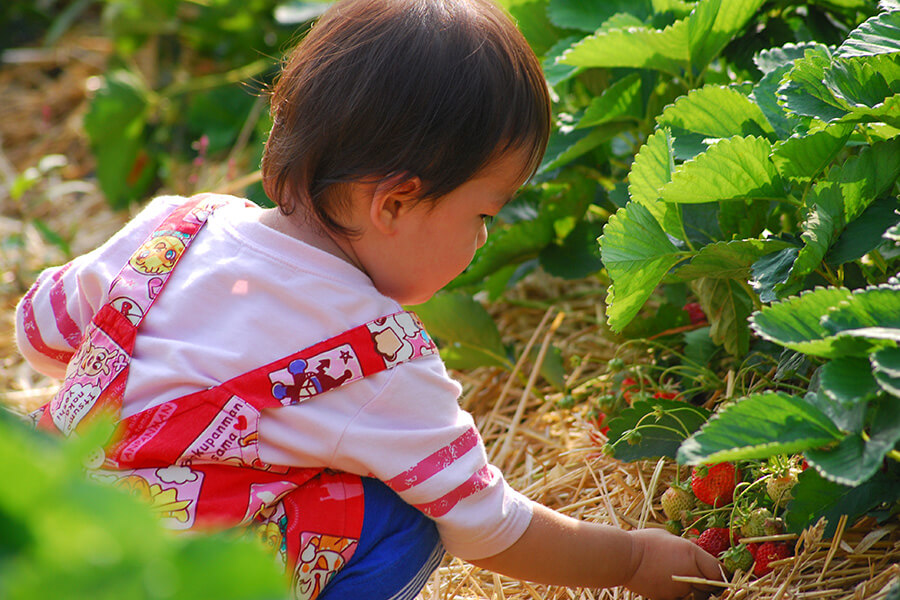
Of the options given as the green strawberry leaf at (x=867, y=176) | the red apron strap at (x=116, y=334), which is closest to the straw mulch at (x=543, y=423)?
the red apron strap at (x=116, y=334)

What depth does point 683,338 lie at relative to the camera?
135 centimetres

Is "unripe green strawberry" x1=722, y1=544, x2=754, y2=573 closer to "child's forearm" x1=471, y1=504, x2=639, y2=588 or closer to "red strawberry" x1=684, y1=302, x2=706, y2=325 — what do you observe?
"child's forearm" x1=471, y1=504, x2=639, y2=588

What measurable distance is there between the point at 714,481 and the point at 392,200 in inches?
20.1

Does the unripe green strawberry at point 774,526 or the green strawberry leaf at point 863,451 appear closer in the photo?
the green strawberry leaf at point 863,451

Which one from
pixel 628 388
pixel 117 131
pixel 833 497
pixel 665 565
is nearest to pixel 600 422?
pixel 628 388

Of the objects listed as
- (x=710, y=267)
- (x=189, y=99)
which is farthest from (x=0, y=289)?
(x=710, y=267)

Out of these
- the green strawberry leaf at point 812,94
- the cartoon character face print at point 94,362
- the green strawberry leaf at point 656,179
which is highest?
the green strawberry leaf at point 812,94

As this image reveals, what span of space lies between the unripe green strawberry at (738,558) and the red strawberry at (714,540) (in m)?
0.02

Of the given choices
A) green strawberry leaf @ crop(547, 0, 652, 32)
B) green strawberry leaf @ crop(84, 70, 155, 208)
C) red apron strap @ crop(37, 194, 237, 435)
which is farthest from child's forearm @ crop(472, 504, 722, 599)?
green strawberry leaf @ crop(84, 70, 155, 208)

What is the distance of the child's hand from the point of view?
3.27 ft

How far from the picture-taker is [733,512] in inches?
38.6

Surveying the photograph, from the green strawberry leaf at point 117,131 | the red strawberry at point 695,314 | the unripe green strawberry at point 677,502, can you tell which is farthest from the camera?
the green strawberry leaf at point 117,131

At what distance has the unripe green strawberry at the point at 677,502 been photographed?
1.07m

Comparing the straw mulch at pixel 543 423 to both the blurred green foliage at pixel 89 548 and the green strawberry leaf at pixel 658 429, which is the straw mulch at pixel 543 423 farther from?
the blurred green foliage at pixel 89 548
